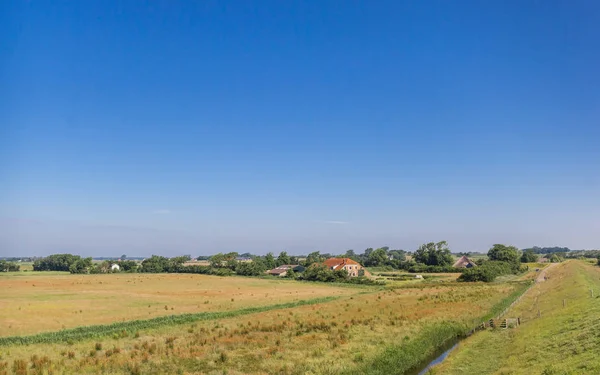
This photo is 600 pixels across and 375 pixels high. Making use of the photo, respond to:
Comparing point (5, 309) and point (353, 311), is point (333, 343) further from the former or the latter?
point (5, 309)

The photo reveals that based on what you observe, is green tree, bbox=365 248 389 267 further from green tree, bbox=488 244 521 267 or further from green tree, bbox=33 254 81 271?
green tree, bbox=33 254 81 271

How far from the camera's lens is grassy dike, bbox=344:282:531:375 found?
2372cm

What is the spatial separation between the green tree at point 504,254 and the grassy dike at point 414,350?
375 feet

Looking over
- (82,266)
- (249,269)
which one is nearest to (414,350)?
(249,269)

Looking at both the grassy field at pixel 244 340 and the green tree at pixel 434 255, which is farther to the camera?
the green tree at pixel 434 255

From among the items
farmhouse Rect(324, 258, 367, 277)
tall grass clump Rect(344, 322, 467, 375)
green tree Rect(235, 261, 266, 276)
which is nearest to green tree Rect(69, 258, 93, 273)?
green tree Rect(235, 261, 266, 276)

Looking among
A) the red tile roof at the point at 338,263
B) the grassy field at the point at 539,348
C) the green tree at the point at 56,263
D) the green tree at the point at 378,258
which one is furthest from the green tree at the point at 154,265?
the grassy field at the point at 539,348

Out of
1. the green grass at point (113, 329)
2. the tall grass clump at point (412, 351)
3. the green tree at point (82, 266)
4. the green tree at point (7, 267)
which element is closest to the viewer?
the tall grass clump at point (412, 351)

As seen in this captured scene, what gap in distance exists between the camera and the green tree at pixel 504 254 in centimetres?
13852

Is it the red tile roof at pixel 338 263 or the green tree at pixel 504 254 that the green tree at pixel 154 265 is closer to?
the red tile roof at pixel 338 263

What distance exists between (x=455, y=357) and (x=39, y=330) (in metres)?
36.7

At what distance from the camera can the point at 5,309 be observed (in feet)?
161

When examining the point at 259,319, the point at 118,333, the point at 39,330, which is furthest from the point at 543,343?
the point at 39,330

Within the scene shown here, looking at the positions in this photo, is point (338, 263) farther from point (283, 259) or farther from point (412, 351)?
point (412, 351)
